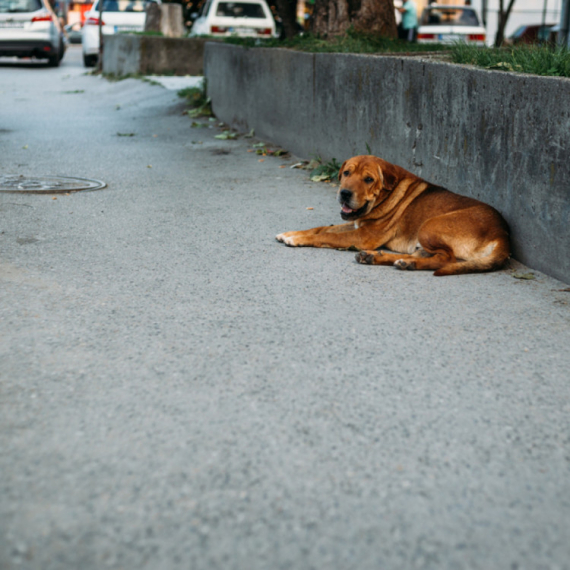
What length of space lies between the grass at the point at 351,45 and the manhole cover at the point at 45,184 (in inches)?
130

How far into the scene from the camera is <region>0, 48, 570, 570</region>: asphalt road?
2270mm

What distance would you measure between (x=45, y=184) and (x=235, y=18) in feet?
49.7

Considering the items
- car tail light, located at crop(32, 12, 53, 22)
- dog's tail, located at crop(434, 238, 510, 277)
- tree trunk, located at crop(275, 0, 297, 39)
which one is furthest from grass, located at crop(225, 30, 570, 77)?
car tail light, located at crop(32, 12, 53, 22)

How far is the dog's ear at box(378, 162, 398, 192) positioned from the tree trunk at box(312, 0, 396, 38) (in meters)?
5.92

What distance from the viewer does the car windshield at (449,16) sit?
22.8m

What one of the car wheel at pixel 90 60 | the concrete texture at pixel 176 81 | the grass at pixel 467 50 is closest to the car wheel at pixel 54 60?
the car wheel at pixel 90 60

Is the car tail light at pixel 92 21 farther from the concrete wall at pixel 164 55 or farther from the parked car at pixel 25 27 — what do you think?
the concrete wall at pixel 164 55

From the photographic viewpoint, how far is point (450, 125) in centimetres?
604

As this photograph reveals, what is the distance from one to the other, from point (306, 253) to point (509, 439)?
2770 millimetres

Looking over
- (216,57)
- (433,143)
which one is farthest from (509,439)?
(216,57)

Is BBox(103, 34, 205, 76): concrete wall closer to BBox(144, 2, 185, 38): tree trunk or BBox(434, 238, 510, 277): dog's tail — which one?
BBox(144, 2, 185, 38): tree trunk

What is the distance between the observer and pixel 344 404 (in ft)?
10.2

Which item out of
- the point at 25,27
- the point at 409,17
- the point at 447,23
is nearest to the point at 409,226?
the point at 409,17

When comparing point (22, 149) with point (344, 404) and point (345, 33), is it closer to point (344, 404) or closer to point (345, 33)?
point (345, 33)
